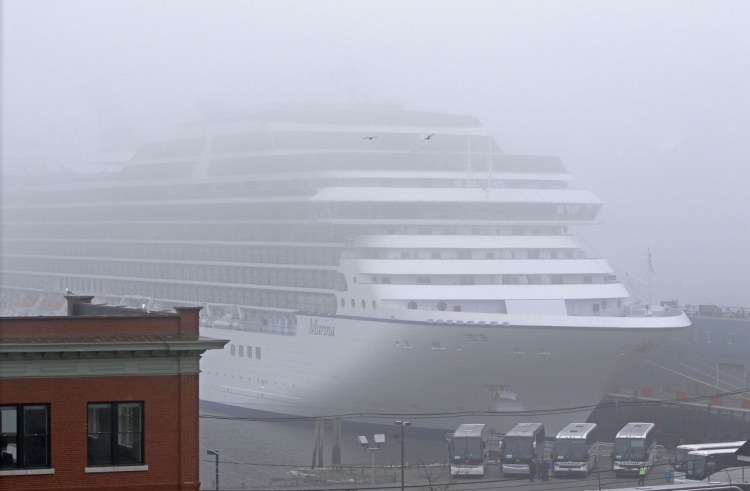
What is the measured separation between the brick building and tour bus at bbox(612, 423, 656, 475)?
1582 cm

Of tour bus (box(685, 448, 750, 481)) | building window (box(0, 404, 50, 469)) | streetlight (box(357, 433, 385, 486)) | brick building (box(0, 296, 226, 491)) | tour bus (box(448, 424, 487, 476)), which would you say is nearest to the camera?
building window (box(0, 404, 50, 469))

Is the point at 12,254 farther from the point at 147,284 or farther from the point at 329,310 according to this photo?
the point at 329,310

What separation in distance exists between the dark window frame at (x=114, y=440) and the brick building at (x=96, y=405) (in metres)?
0.01

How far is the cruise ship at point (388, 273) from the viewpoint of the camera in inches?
1158

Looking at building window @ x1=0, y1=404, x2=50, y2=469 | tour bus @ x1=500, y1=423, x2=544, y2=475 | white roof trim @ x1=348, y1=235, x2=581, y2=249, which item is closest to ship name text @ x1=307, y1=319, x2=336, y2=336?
white roof trim @ x1=348, y1=235, x2=581, y2=249

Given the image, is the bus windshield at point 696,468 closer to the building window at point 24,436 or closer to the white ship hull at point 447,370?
the white ship hull at point 447,370

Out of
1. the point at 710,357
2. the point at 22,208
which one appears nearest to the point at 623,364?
the point at 710,357

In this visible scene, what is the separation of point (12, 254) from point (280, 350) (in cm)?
1733

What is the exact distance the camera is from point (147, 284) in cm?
3994

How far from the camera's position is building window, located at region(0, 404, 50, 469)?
13.1 m

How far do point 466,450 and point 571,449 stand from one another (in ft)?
7.18

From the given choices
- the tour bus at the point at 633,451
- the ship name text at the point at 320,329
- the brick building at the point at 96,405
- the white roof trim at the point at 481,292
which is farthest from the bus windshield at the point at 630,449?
the brick building at the point at 96,405

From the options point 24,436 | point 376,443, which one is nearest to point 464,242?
point 376,443

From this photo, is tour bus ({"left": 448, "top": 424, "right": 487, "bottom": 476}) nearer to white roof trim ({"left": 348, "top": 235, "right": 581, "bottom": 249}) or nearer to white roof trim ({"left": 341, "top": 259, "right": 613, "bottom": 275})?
white roof trim ({"left": 341, "top": 259, "right": 613, "bottom": 275})
